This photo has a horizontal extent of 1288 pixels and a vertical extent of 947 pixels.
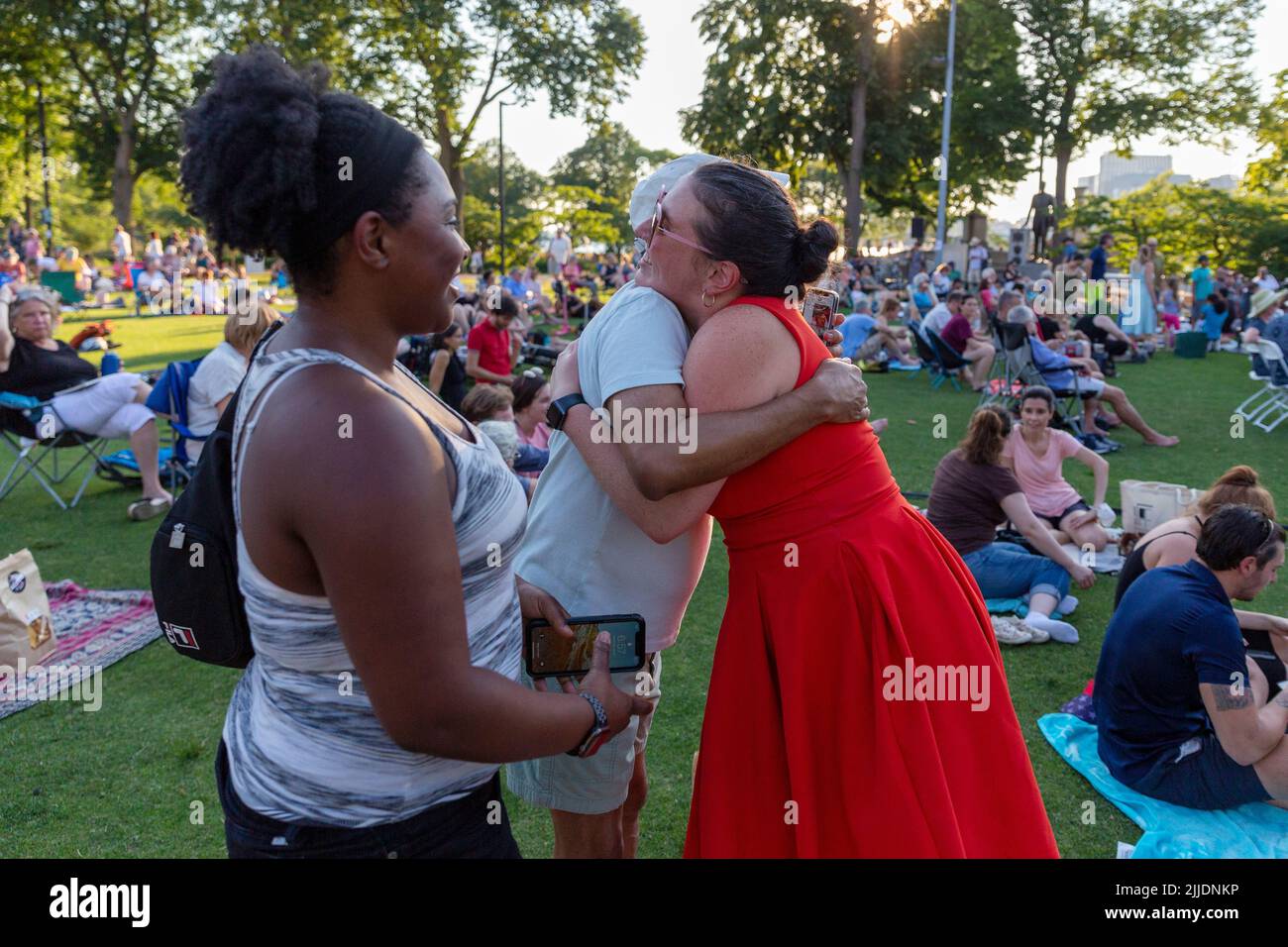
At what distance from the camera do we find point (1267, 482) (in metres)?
8.39

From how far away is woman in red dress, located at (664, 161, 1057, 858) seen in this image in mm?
1867

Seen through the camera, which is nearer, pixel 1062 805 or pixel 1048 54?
pixel 1062 805

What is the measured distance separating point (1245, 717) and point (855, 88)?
35684 millimetres

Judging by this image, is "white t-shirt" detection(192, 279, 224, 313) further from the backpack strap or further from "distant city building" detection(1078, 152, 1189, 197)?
"distant city building" detection(1078, 152, 1189, 197)

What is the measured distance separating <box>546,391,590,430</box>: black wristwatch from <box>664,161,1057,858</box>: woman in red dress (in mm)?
295

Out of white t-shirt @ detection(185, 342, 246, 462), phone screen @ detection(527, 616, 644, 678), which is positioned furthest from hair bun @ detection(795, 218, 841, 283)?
white t-shirt @ detection(185, 342, 246, 462)

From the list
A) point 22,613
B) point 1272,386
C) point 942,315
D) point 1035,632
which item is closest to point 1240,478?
point 1035,632

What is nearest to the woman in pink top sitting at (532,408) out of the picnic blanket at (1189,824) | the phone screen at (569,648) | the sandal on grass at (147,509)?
the sandal on grass at (147,509)
